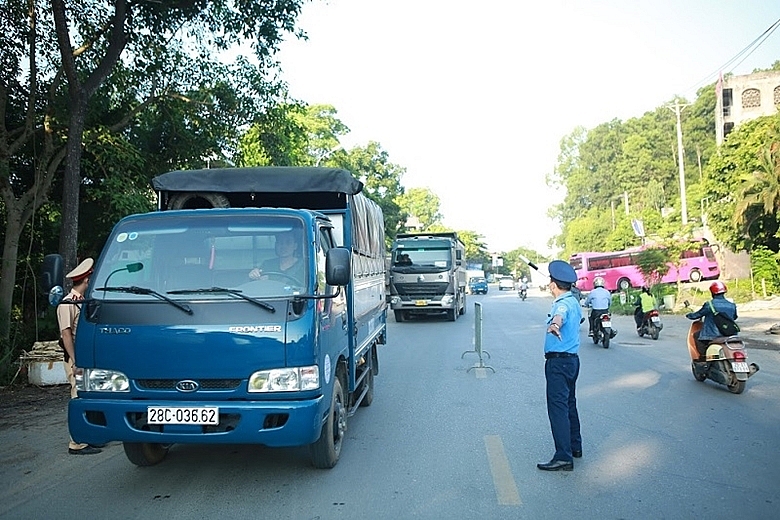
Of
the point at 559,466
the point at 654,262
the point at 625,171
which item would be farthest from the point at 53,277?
the point at 625,171

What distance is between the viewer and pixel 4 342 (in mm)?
10820

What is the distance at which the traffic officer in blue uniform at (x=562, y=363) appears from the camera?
220 inches

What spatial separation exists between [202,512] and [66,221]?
7.24m

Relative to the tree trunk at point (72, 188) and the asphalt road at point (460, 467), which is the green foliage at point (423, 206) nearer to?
the tree trunk at point (72, 188)

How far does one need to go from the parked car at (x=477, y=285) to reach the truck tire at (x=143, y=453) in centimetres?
5171

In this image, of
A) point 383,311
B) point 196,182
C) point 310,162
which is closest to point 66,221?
point 196,182

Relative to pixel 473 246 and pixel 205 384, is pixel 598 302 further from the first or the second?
pixel 473 246

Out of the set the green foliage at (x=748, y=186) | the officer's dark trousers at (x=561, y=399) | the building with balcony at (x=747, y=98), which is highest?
the building with balcony at (x=747, y=98)

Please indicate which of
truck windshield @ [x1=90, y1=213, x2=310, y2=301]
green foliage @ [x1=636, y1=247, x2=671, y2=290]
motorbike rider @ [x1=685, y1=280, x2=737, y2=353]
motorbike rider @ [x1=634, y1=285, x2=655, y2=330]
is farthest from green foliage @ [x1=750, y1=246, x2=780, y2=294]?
truck windshield @ [x1=90, y1=213, x2=310, y2=301]

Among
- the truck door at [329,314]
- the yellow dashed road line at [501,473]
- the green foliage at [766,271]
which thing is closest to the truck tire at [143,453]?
the truck door at [329,314]

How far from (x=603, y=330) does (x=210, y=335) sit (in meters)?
Result: 11.6

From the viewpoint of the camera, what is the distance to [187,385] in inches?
192

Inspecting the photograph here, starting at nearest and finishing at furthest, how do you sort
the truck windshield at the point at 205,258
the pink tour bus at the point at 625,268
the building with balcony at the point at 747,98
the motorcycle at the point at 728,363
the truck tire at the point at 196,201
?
the truck windshield at the point at 205,258
the truck tire at the point at 196,201
the motorcycle at the point at 728,363
the pink tour bus at the point at 625,268
the building with balcony at the point at 747,98

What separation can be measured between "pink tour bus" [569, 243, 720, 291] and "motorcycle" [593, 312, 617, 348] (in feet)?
93.6
